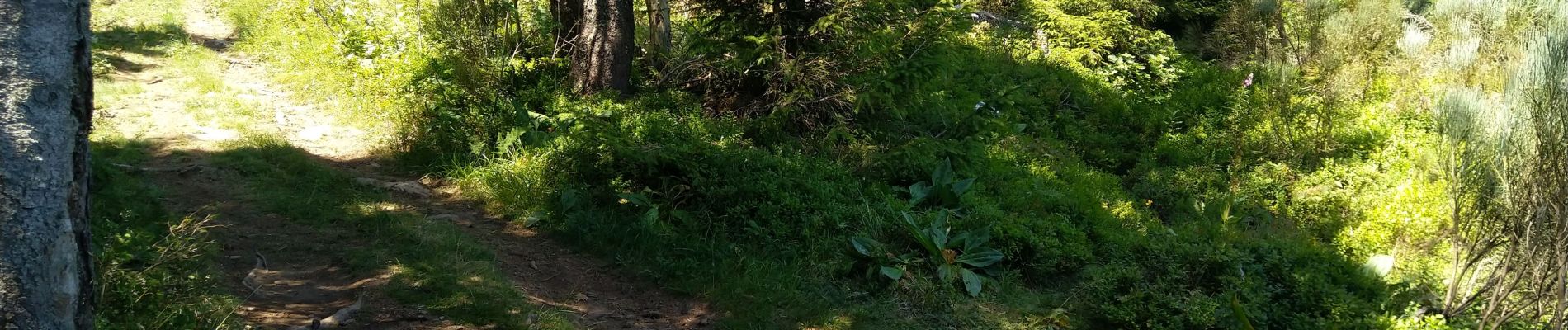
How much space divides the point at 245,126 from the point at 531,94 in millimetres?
2298

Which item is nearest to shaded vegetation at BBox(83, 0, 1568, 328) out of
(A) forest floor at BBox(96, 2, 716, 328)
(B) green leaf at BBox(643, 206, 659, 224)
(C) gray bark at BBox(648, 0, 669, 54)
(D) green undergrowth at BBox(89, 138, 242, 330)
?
(B) green leaf at BBox(643, 206, 659, 224)

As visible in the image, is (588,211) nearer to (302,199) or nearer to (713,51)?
(302,199)

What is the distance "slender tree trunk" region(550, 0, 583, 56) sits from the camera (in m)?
9.02

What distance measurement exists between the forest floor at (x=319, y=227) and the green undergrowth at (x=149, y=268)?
15 centimetres

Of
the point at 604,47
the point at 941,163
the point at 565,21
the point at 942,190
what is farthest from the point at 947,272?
the point at 565,21

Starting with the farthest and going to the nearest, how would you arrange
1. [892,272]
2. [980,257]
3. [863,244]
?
[980,257], [863,244], [892,272]

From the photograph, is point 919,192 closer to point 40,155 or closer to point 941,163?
point 941,163

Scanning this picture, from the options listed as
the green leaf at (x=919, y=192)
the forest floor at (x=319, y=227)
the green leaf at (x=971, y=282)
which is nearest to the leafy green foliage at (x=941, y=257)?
the green leaf at (x=971, y=282)

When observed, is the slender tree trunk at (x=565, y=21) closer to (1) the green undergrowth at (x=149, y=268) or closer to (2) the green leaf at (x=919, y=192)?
(2) the green leaf at (x=919, y=192)

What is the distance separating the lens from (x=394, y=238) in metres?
5.57

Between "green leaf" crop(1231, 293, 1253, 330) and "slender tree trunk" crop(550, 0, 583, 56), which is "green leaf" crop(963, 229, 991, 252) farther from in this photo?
"slender tree trunk" crop(550, 0, 583, 56)

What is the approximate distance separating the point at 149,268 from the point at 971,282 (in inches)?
175

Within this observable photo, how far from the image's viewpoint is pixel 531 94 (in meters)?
8.28

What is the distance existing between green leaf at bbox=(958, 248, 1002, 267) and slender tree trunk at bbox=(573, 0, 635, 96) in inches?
143
